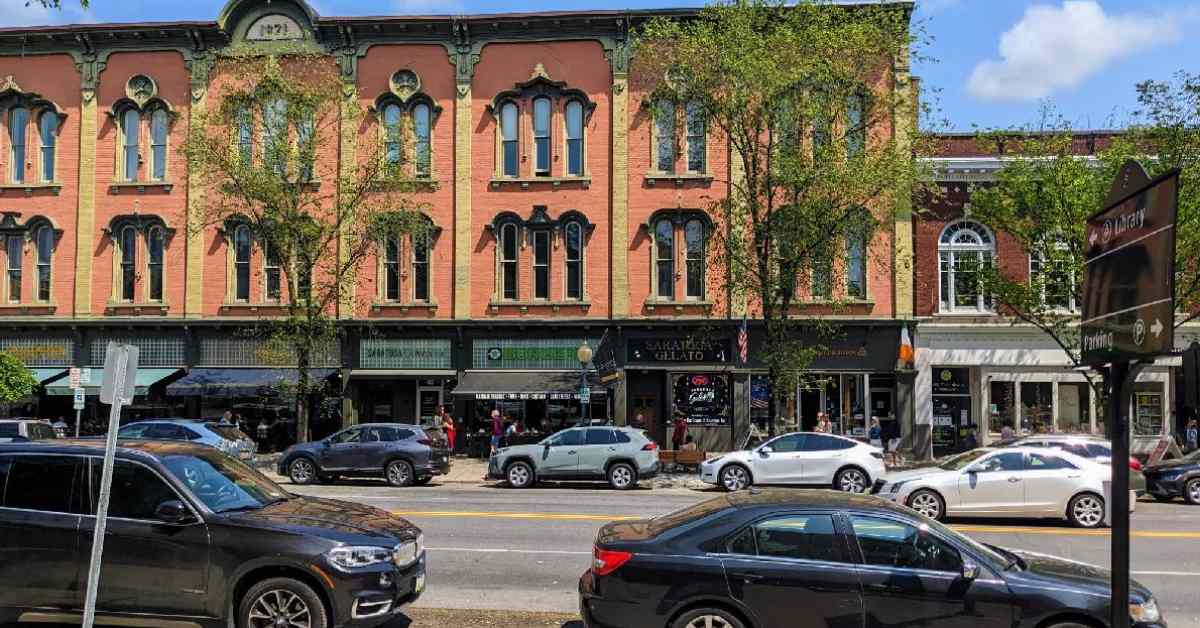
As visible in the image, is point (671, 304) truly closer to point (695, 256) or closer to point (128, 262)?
point (695, 256)

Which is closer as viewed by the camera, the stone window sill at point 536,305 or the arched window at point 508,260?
the stone window sill at point 536,305

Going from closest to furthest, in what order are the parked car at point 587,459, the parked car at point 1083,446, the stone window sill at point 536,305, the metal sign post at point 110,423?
the metal sign post at point 110,423 < the parked car at point 1083,446 < the parked car at point 587,459 < the stone window sill at point 536,305

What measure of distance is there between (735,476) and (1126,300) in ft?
52.8

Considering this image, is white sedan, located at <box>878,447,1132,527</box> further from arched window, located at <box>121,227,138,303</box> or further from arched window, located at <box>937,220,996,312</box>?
arched window, located at <box>121,227,138,303</box>

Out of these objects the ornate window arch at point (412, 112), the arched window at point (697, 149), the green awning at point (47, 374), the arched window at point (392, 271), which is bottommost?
the green awning at point (47, 374)

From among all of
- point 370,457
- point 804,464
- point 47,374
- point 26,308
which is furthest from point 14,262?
point 804,464

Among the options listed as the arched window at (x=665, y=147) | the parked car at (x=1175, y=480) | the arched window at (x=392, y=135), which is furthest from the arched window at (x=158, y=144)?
the parked car at (x=1175, y=480)

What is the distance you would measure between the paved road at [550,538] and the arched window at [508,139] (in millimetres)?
12336

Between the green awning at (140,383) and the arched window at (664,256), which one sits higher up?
the arched window at (664,256)

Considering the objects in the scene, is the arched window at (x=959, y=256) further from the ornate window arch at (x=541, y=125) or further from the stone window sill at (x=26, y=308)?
the stone window sill at (x=26, y=308)

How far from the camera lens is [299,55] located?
3009 centimetres

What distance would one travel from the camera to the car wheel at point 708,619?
692 centimetres

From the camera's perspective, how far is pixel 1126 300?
493 centimetres

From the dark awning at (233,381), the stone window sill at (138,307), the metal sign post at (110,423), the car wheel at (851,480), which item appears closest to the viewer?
the metal sign post at (110,423)
